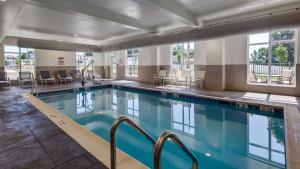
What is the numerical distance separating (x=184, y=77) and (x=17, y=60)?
9.54m

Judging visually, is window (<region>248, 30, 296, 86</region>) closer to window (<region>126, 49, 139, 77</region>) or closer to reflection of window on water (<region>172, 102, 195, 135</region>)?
reflection of window on water (<region>172, 102, 195, 135</region>)

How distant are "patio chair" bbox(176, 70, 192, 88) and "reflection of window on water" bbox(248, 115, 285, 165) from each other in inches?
164

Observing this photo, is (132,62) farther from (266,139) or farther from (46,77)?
(266,139)

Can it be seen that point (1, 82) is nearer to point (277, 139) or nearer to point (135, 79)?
point (135, 79)

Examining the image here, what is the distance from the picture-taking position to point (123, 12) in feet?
19.0

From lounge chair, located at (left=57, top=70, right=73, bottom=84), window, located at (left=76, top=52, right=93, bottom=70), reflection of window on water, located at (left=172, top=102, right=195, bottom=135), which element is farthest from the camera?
window, located at (left=76, top=52, right=93, bottom=70)

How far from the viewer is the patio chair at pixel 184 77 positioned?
8.80m

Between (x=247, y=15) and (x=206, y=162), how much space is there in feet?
16.7

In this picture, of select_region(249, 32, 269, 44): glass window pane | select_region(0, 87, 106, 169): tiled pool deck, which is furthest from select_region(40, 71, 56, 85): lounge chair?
select_region(249, 32, 269, 44): glass window pane

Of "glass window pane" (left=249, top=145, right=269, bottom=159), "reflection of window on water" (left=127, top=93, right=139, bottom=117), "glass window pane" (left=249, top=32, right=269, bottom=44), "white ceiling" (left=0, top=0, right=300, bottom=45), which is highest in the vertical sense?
"white ceiling" (left=0, top=0, right=300, bottom=45)

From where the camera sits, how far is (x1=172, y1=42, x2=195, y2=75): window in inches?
361

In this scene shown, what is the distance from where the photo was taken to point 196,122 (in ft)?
15.4

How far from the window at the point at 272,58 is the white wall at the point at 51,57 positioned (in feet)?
34.8

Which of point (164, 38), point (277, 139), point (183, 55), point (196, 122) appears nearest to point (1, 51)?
point (164, 38)
